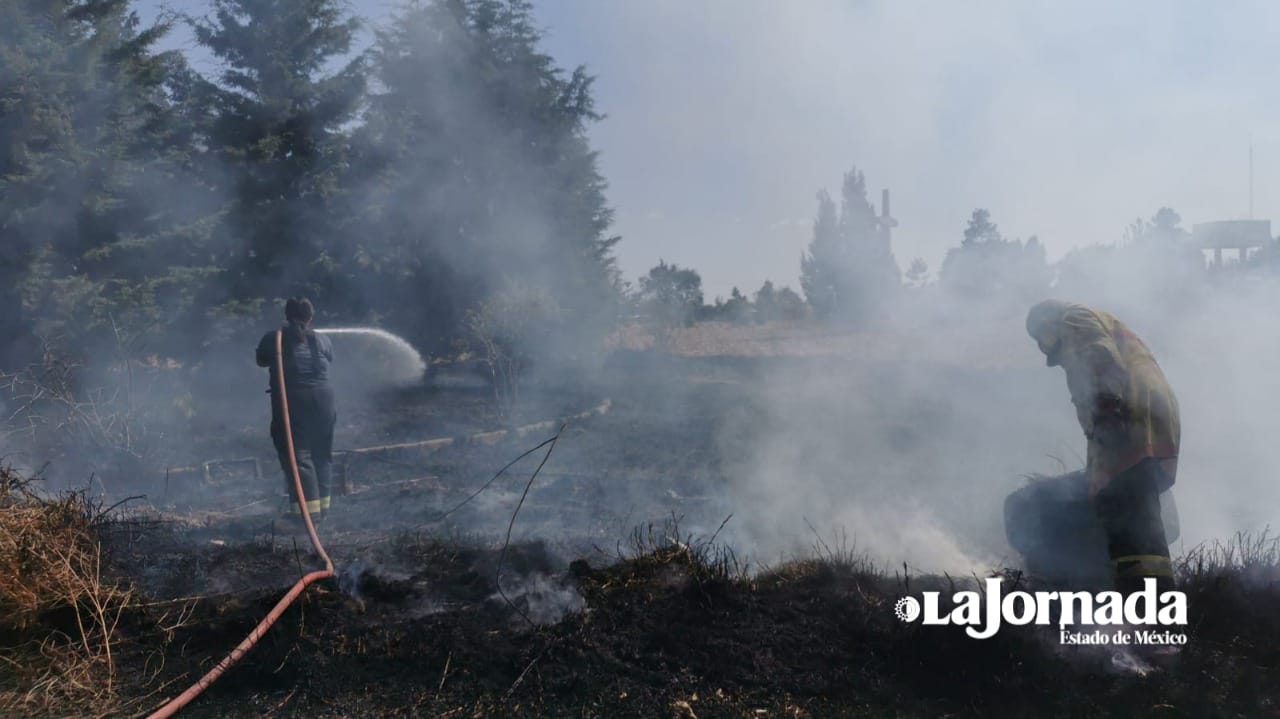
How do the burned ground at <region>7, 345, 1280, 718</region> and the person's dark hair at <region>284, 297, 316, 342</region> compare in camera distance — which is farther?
the person's dark hair at <region>284, 297, 316, 342</region>

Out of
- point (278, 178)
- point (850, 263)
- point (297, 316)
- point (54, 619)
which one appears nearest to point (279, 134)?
point (278, 178)

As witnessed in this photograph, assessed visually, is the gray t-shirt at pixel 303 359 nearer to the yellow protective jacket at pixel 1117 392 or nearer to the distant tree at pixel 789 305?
the yellow protective jacket at pixel 1117 392

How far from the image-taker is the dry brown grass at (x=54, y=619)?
10.6ft

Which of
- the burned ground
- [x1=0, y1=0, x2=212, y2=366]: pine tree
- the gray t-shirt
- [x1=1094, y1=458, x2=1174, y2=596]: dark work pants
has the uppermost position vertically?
[x1=0, y1=0, x2=212, y2=366]: pine tree

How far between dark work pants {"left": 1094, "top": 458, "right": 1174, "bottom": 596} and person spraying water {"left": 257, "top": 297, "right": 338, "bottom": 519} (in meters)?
5.38

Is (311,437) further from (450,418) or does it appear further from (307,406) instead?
(450,418)

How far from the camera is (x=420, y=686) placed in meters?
3.13

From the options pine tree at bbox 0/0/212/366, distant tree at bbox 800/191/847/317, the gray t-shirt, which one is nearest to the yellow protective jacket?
the gray t-shirt

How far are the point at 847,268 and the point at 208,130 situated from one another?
16.6 m

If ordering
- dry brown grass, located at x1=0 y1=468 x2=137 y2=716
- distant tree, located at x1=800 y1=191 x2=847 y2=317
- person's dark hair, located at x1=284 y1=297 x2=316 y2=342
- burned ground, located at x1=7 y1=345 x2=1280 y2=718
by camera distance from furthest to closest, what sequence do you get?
distant tree, located at x1=800 y1=191 x2=847 y2=317, person's dark hair, located at x1=284 y1=297 x2=316 y2=342, dry brown grass, located at x1=0 y1=468 x2=137 y2=716, burned ground, located at x1=7 y1=345 x2=1280 y2=718

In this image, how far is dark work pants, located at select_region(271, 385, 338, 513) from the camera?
6160 mm

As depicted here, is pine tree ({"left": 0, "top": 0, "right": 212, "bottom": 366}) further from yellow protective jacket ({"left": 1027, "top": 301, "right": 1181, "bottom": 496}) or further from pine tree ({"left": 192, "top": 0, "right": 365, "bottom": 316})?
yellow protective jacket ({"left": 1027, "top": 301, "right": 1181, "bottom": 496})

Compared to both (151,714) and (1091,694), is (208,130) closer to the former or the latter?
(151,714)

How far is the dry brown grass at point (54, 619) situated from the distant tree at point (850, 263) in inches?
680
